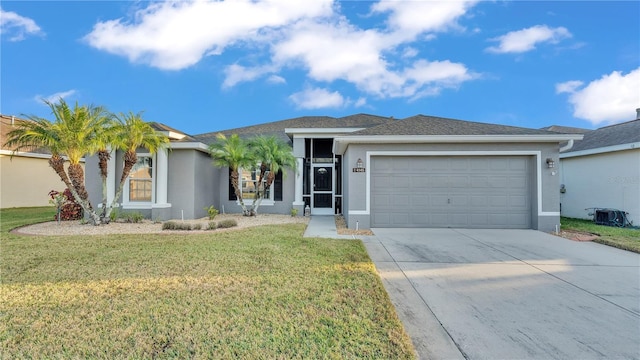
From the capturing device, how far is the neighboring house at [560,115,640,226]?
33.5ft

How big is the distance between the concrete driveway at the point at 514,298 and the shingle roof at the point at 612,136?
6904 mm

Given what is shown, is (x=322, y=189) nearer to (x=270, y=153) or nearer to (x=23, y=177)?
(x=270, y=153)

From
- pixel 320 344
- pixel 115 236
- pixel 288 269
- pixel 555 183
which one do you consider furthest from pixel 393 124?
pixel 115 236

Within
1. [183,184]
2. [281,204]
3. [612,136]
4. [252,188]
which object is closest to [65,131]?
[183,184]

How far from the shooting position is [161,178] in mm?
10656

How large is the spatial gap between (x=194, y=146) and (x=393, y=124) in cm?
763

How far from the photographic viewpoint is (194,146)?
10.8 m

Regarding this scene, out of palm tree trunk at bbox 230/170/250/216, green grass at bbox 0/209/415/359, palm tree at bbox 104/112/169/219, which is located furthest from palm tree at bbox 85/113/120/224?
palm tree trunk at bbox 230/170/250/216

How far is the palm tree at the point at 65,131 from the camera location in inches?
328

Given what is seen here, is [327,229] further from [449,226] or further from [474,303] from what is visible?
[474,303]

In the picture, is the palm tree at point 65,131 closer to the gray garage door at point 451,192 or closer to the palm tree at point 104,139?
the palm tree at point 104,139

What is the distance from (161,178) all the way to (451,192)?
34.8ft

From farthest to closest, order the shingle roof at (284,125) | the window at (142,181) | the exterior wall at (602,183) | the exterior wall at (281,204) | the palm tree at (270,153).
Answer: the shingle roof at (284,125), the exterior wall at (281,204), the window at (142,181), the palm tree at (270,153), the exterior wall at (602,183)

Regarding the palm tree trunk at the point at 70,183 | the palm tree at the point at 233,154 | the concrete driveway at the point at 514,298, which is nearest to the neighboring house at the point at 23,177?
the palm tree trunk at the point at 70,183
